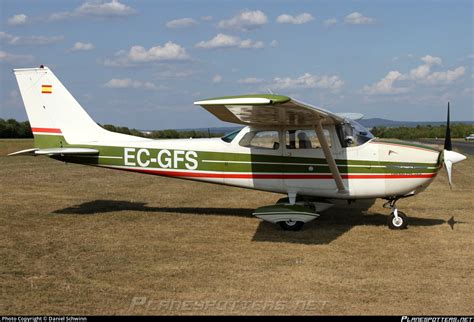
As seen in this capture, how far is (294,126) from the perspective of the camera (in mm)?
9047

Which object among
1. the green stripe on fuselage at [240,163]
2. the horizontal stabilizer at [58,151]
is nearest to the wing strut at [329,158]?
the green stripe on fuselage at [240,163]

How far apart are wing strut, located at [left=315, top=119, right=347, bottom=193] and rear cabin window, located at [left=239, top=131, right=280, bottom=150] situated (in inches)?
42.3

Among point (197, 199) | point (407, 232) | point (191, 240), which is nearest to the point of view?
point (191, 240)

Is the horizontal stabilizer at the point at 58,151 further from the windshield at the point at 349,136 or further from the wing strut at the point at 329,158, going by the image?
the windshield at the point at 349,136

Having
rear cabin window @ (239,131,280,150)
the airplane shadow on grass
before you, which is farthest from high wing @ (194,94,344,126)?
the airplane shadow on grass

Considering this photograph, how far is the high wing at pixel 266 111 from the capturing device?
251 inches

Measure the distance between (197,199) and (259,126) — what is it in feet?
12.5

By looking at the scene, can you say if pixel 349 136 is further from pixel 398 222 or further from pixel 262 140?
pixel 398 222

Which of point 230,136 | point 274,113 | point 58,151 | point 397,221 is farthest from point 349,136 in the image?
point 58,151

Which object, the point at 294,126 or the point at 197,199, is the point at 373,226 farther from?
the point at 197,199

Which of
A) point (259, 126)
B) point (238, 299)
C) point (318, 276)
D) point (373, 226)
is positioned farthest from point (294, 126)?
point (238, 299)

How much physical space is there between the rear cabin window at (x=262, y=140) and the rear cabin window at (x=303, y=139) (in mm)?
215

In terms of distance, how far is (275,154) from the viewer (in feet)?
30.5

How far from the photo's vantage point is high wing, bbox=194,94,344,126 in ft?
20.9
